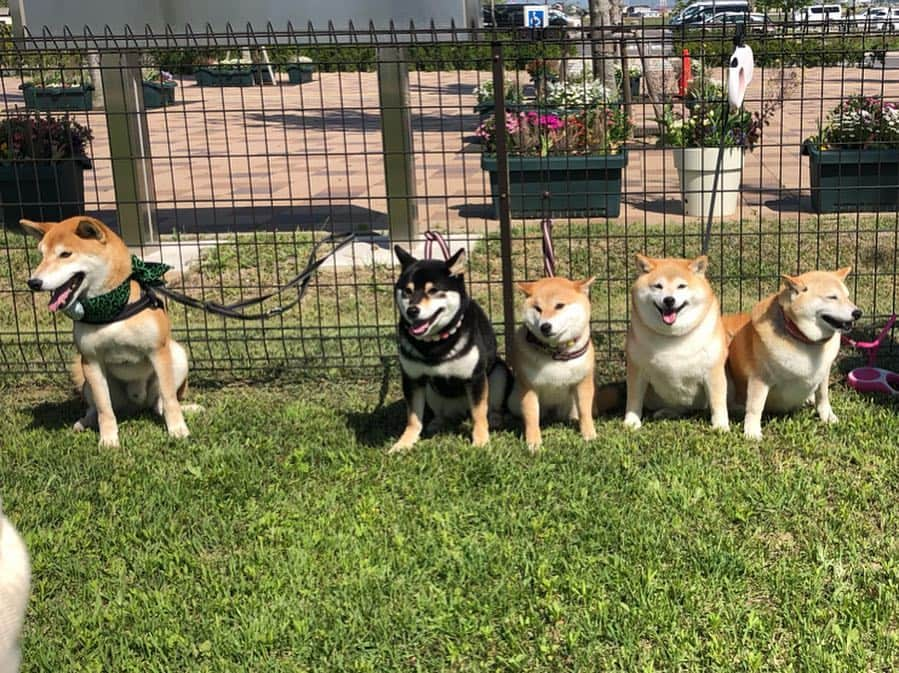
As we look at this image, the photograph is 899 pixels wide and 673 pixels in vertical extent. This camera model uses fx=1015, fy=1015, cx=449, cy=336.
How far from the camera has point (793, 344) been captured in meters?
4.52

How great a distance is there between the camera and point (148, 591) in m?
3.54

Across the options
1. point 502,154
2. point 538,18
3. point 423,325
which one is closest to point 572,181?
point 502,154

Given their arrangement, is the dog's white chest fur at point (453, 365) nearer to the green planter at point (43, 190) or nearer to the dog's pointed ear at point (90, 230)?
the dog's pointed ear at point (90, 230)

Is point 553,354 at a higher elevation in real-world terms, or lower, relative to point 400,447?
higher

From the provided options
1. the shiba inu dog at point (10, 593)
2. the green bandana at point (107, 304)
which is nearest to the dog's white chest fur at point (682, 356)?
the green bandana at point (107, 304)

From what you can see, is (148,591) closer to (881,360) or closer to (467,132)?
(881,360)

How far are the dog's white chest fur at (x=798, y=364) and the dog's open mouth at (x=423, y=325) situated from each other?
4.93ft

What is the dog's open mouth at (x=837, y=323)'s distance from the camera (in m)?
4.33

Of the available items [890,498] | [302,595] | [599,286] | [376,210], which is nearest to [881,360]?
[890,498]

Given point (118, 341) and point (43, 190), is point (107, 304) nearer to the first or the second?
point (118, 341)

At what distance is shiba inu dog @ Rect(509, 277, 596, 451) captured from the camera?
4418 millimetres

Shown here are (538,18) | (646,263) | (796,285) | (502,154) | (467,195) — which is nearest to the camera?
(796,285)

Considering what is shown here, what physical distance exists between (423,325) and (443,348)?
0.19 meters

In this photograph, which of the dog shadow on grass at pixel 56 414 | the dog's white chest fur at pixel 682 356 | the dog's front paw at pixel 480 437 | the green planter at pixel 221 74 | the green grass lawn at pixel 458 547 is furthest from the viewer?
the green planter at pixel 221 74
